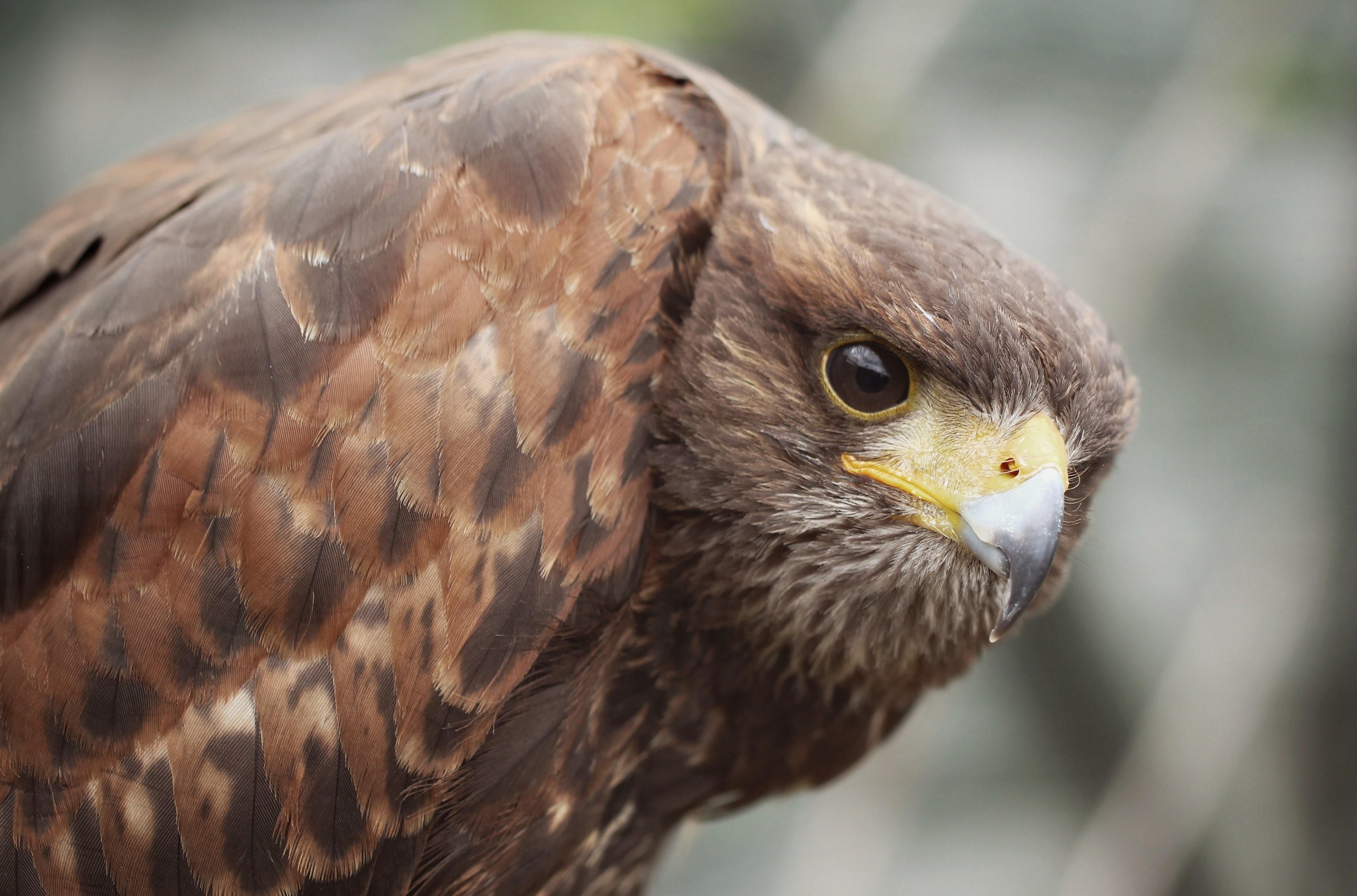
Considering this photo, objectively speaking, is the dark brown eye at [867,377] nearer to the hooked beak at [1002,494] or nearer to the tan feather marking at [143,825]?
the hooked beak at [1002,494]

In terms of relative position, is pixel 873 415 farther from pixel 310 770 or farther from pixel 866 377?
pixel 310 770

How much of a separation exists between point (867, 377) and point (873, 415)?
0.07m

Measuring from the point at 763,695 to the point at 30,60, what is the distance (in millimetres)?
4623

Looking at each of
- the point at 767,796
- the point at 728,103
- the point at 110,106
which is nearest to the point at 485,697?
the point at 767,796

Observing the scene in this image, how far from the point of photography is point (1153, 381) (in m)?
5.44

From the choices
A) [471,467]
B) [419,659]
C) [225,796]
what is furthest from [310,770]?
[471,467]

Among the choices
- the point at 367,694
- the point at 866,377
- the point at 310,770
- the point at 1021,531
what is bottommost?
the point at 310,770

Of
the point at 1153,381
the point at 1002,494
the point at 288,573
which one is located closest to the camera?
the point at 288,573

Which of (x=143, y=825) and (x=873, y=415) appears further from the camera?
(x=873, y=415)

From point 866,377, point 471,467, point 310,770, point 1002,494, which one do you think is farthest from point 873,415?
point 310,770

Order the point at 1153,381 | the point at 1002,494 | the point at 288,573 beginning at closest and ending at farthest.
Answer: the point at 288,573, the point at 1002,494, the point at 1153,381

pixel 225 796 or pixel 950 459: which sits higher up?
pixel 950 459

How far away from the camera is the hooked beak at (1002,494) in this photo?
1753 mm

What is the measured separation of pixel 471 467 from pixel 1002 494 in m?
0.88
